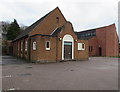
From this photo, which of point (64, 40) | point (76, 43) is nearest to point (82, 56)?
point (76, 43)

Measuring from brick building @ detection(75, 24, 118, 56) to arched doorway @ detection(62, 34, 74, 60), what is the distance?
15786 mm

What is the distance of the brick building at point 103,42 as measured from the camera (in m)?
33.1

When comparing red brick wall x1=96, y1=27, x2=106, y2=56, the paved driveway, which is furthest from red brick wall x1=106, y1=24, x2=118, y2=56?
the paved driveway

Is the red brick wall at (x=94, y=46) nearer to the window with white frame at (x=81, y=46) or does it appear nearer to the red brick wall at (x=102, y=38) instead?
the red brick wall at (x=102, y=38)

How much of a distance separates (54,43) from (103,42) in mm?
21295

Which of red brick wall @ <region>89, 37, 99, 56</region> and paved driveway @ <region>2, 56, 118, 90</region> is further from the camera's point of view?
red brick wall @ <region>89, 37, 99, 56</region>

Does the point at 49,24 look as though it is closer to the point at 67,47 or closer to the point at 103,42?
the point at 67,47

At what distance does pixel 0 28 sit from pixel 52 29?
36.2 metres

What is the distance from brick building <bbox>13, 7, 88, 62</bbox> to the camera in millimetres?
15758

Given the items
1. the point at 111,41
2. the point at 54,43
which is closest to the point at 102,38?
the point at 111,41

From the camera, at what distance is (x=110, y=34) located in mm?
34000

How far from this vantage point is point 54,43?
16750 millimetres

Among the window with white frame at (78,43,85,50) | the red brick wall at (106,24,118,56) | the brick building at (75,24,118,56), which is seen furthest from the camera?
the red brick wall at (106,24,118,56)

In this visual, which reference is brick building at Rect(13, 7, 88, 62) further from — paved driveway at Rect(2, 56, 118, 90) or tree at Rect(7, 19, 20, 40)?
tree at Rect(7, 19, 20, 40)
